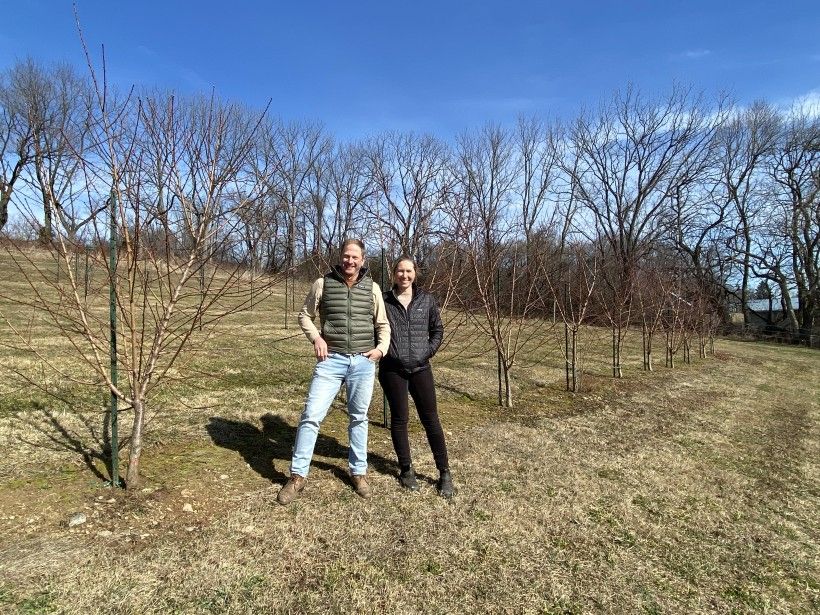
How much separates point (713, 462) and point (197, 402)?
535 cm

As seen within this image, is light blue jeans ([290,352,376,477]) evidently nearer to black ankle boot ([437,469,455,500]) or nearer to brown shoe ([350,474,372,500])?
brown shoe ([350,474,372,500])

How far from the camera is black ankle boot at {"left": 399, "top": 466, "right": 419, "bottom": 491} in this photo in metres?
3.45

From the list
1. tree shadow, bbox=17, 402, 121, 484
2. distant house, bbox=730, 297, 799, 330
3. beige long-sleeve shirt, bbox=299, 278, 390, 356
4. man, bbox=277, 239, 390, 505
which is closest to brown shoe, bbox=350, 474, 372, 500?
man, bbox=277, 239, 390, 505

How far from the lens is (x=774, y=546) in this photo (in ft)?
10.0

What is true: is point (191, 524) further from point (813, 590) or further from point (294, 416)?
point (813, 590)

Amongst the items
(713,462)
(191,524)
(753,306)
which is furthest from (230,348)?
(753,306)

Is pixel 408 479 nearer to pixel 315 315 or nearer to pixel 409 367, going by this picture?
pixel 409 367

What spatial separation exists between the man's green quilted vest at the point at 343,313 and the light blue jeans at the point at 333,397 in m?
0.09

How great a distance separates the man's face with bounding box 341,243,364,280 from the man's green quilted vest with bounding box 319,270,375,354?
5 centimetres

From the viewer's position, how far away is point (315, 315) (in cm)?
320

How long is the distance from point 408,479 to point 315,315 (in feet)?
4.56

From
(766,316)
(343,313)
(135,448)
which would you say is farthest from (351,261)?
(766,316)

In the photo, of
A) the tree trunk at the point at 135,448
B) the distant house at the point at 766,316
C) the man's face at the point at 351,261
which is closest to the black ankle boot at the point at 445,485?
the man's face at the point at 351,261

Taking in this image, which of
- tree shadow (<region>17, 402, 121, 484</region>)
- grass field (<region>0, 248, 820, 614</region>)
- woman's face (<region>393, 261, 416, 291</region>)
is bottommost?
grass field (<region>0, 248, 820, 614</region>)
